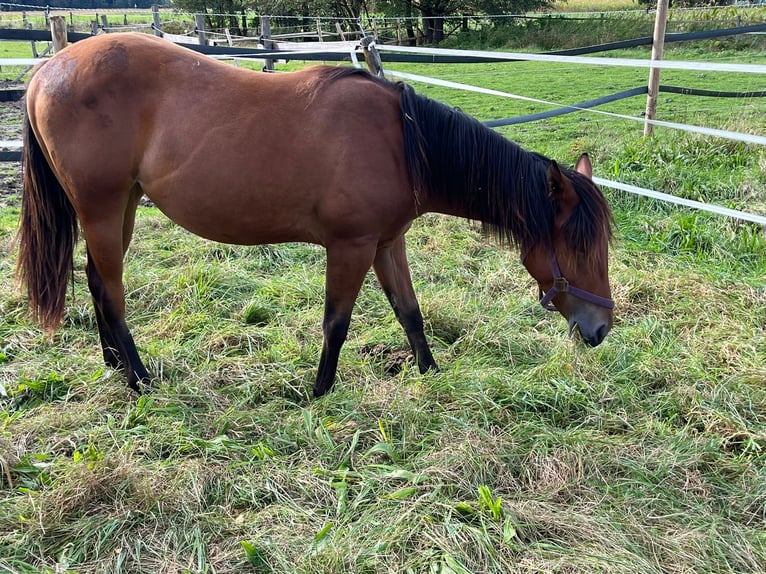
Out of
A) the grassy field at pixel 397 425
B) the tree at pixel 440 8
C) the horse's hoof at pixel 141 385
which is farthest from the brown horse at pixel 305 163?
the tree at pixel 440 8

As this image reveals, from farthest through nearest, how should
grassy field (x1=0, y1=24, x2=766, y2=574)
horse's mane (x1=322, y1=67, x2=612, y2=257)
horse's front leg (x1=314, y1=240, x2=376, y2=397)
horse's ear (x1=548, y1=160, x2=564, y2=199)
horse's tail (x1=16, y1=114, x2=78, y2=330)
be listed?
horse's tail (x1=16, y1=114, x2=78, y2=330) → horse's front leg (x1=314, y1=240, x2=376, y2=397) → horse's mane (x1=322, y1=67, x2=612, y2=257) → horse's ear (x1=548, y1=160, x2=564, y2=199) → grassy field (x1=0, y1=24, x2=766, y2=574)

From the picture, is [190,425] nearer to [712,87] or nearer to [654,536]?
[654,536]

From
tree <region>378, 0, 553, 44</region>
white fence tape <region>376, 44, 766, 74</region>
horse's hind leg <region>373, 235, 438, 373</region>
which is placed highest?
tree <region>378, 0, 553, 44</region>

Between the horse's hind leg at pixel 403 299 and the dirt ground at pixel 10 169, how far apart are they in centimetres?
335

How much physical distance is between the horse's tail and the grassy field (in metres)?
0.33

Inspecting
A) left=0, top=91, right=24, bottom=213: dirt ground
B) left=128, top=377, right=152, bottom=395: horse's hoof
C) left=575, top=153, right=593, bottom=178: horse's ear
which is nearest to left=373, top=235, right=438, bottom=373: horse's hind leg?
left=575, top=153, right=593, bottom=178: horse's ear

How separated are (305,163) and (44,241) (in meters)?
1.48

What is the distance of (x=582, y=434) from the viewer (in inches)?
98.3

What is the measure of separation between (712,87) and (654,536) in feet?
39.6

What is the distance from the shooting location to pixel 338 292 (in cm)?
284

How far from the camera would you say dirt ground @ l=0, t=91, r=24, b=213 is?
5.52m

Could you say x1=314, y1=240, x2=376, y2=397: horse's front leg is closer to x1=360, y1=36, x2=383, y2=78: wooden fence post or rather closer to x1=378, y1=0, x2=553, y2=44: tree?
x1=360, y1=36, x2=383, y2=78: wooden fence post

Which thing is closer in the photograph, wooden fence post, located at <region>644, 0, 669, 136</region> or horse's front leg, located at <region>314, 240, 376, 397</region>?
horse's front leg, located at <region>314, 240, 376, 397</region>

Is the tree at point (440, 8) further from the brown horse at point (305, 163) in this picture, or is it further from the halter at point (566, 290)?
the halter at point (566, 290)
